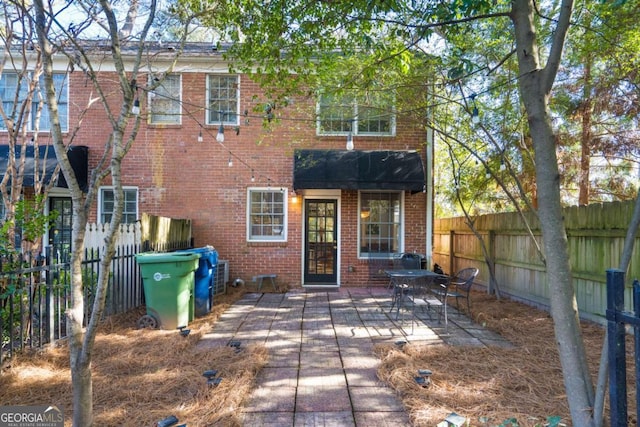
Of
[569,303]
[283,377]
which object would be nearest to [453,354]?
[283,377]

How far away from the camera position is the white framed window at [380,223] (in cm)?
1055

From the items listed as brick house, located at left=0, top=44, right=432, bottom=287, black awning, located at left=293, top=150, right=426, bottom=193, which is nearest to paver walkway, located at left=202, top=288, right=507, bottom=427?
brick house, located at left=0, top=44, right=432, bottom=287

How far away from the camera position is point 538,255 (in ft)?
24.2

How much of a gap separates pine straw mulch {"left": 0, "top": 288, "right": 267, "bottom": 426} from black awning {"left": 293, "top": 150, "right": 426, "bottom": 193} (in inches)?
195

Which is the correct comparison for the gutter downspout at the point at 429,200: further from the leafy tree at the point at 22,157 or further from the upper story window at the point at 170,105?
the leafy tree at the point at 22,157

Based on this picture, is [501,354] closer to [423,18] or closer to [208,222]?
[423,18]

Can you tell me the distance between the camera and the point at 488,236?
9820 mm

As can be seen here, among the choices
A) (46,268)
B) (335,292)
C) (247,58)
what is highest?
(247,58)

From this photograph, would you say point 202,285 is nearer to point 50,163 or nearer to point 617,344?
point 50,163

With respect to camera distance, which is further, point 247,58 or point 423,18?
point 247,58

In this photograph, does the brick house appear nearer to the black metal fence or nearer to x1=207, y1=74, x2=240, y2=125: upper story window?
x1=207, y1=74, x2=240, y2=125: upper story window

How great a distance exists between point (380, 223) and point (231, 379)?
7149 mm

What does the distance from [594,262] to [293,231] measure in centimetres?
645

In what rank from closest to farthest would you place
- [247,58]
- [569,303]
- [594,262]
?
[569,303] → [247,58] → [594,262]
